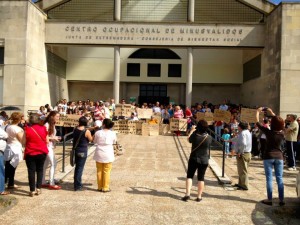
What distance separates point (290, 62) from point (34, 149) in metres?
16.7

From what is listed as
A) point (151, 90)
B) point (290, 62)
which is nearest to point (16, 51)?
point (151, 90)

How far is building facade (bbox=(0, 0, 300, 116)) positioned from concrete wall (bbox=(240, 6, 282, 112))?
61 mm

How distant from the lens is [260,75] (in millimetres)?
23328

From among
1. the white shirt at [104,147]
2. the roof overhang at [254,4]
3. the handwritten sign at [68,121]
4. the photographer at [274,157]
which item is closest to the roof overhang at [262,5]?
the roof overhang at [254,4]

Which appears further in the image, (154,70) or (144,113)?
(154,70)

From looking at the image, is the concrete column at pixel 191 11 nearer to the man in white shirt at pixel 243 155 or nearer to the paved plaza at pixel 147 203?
the paved plaza at pixel 147 203

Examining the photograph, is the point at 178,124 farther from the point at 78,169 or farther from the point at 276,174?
the point at 276,174

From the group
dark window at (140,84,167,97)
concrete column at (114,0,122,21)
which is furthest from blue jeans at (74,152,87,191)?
dark window at (140,84,167,97)

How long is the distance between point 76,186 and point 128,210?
185 cm

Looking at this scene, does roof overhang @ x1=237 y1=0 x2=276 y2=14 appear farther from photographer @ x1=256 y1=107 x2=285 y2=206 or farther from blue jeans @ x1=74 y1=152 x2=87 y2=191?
blue jeans @ x1=74 y1=152 x2=87 y2=191

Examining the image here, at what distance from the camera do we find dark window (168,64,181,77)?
27922mm

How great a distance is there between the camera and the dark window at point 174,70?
27922mm

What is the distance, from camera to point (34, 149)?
7.14 meters

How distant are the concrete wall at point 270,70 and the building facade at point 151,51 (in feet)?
0.20
